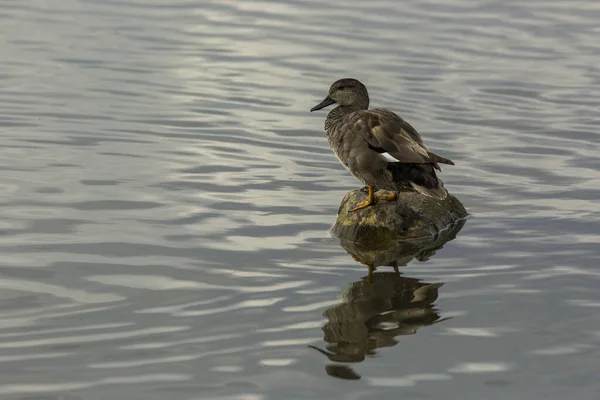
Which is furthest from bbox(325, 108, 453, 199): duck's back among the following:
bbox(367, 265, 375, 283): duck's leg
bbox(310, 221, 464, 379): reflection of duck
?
bbox(367, 265, 375, 283): duck's leg

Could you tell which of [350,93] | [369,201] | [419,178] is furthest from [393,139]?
[350,93]

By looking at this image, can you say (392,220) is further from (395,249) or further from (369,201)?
(395,249)

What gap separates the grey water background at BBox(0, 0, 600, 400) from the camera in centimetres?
638

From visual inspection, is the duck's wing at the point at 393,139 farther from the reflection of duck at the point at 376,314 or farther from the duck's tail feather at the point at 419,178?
the reflection of duck at the point at 376,314

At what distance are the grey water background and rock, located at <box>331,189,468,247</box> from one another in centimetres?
25

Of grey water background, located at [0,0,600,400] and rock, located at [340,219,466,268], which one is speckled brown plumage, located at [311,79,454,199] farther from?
grey water background, located at [0,0,600,400]

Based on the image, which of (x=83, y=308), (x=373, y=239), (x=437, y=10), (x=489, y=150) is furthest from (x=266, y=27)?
(x=83, y=308)

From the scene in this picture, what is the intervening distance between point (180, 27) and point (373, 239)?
9247mm

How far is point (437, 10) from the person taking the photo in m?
19.5

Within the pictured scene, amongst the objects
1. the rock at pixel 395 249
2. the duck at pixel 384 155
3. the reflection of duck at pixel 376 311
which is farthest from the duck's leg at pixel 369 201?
the reflection of duck at pixel 376 311

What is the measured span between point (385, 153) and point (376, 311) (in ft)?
6.20

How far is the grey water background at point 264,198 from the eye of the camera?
638cm

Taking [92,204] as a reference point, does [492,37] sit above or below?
above

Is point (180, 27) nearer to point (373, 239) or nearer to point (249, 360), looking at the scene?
point (373, 239)
